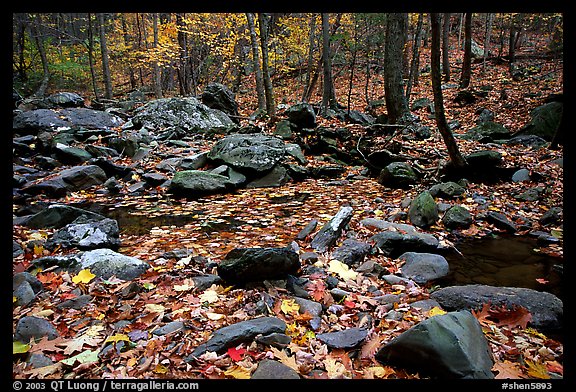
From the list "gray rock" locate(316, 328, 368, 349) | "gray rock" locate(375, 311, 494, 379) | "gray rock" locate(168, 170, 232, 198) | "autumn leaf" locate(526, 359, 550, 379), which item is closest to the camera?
"gray rock" locate(375, 311, 494, 379)

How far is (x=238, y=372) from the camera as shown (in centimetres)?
185

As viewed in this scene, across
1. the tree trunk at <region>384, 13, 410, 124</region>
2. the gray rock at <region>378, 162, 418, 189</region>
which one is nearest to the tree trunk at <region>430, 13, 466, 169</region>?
the gray rock at <region>378, 162, 418, 189</region>

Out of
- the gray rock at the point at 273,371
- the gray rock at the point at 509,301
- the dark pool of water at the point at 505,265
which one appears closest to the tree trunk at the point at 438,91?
the dark pool of water at the point at 505,265

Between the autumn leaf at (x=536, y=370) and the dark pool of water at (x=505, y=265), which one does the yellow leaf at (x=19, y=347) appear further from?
the dark pool of water at (x=505, y=265)

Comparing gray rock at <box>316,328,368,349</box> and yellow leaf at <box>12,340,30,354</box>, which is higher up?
yellow leaf at <box>12,340,30,354</box>

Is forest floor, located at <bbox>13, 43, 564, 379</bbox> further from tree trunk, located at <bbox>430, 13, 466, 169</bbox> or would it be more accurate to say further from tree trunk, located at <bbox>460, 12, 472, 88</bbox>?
tree trunk, located at <bbox>460, 12, 472, 88</bbox>

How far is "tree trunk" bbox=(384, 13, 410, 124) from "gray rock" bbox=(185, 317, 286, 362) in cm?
1012

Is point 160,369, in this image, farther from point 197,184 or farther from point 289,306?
point 197,184

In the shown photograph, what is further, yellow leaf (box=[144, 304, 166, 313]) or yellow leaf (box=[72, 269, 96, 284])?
yellow leaf (box=[72, 269, 96, 284])

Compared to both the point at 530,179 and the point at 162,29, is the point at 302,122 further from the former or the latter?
the point at 162,29

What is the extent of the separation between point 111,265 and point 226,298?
1317 millimetres

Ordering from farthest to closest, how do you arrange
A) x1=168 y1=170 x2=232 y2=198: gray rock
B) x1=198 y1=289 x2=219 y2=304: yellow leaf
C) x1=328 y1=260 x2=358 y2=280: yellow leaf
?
1. x1=168 y1=170 x2=232 y2=198: gray rock
2. x1=328 y1=260 x2=358 y2=280: yellow leaf
3. x1=198 y1=289 x2=219 y2=304: yellow leaf

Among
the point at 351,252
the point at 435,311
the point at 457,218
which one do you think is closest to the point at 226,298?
the point at 351,252

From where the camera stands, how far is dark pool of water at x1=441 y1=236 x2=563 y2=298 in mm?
3605
